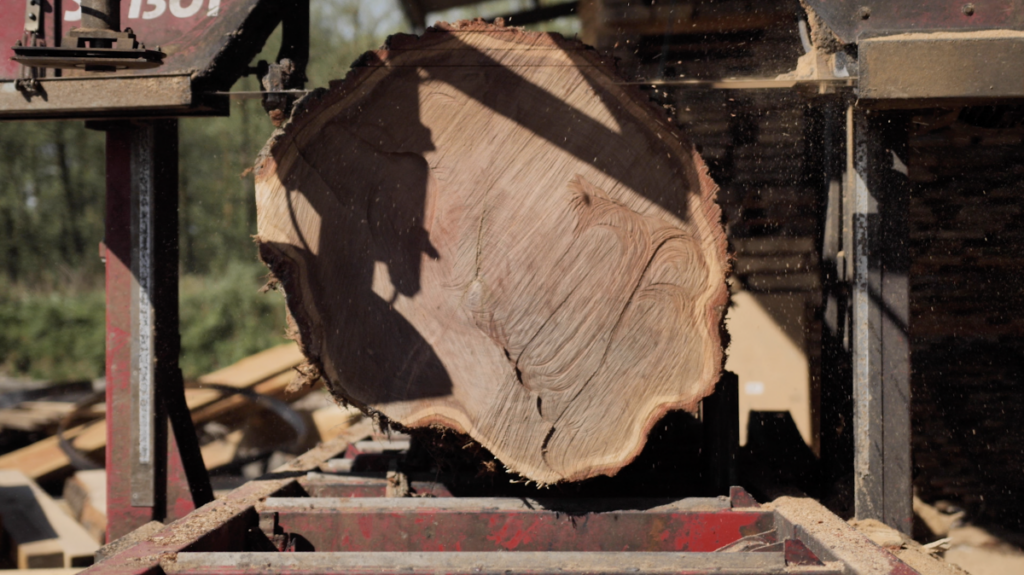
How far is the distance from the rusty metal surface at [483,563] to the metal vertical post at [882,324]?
0.93 metres

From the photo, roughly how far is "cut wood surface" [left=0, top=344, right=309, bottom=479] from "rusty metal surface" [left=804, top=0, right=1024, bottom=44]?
11.8 ft

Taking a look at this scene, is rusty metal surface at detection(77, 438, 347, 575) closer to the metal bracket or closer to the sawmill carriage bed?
the sawmill carriage bed

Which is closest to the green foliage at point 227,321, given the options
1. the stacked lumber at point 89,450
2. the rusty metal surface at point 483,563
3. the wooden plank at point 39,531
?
the stacked lumber at point 89,450

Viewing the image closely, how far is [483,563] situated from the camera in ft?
5.88

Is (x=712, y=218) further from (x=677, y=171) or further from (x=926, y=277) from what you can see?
(x=926, y=277)

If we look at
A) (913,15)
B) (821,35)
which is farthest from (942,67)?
(821,35)

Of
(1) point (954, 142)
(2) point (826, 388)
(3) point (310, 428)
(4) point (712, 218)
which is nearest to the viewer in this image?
(4) point (712, 218)

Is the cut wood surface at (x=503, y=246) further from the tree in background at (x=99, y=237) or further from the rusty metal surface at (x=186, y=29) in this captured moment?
the tree in background at (x=99, y=237)

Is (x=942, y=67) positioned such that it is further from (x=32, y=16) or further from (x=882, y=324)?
(x=32, y=16)

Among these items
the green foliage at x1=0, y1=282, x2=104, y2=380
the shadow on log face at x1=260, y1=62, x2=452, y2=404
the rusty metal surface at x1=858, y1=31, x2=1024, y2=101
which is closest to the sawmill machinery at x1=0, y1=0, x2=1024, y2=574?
the rusty metal surface at x1=858, y1=31, x2=1024, y2=101

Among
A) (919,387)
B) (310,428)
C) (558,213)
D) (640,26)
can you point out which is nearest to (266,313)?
(310,428)

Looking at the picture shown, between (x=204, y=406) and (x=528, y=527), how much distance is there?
4374 mm

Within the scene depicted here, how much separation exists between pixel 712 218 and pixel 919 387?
304 centimetres

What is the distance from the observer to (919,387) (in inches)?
175
